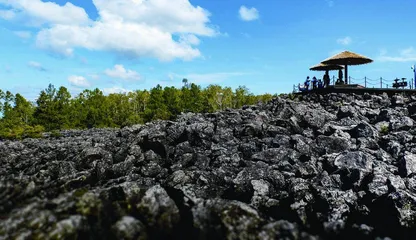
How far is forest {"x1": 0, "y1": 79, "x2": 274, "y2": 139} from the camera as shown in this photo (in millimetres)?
79062

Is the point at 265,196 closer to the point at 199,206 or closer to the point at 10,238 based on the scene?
the point at 199,206

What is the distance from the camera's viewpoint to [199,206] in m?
9.84

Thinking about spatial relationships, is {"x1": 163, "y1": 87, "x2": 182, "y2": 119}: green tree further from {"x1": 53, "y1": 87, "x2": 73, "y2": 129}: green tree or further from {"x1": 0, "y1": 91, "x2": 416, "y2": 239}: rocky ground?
{"x1": 0, "y1": 91, "x2": 416, "y2": 239}: rocky ground

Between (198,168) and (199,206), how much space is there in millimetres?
15930

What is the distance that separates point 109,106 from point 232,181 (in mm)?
79968

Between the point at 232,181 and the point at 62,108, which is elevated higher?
the point at 62,108

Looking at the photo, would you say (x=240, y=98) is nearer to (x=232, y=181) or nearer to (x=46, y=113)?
(x=46, y=113)

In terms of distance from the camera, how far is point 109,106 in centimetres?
9819

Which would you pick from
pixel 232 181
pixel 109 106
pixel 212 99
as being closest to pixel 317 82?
pixel 232 181

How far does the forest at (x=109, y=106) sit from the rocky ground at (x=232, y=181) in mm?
39691

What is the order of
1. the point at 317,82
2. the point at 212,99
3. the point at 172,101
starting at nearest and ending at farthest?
1. the point at 317,82
2. the point at 172,101
3. the point at 212,99

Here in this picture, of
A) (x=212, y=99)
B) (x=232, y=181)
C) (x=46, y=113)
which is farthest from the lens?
(x=212, y=99)

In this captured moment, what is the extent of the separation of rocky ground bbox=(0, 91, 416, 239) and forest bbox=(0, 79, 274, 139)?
39.7 m

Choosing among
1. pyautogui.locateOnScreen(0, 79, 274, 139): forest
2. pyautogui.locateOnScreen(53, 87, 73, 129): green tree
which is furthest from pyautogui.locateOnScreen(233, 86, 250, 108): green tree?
pyautogui.locateOnScreen(53, 87, 73, 129): green tree
